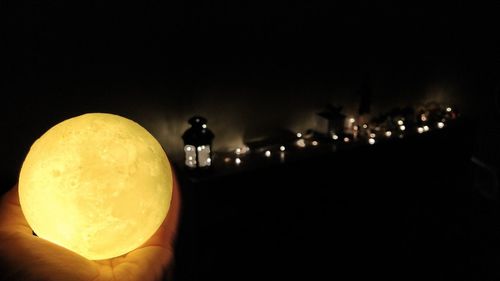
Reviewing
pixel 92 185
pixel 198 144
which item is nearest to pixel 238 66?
pixel 198 144

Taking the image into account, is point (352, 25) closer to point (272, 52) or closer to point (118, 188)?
point (272, 52)

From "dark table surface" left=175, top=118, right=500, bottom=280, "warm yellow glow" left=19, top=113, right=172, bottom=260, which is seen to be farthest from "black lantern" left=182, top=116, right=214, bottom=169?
"warm yellow glow" left=19, top=113, right=172, bottom=260

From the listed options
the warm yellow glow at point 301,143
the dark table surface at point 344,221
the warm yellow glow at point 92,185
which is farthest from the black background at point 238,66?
the warm yellow glow at point 92,185

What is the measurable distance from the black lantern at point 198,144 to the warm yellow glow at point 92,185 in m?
1.01

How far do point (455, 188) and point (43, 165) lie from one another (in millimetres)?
3087

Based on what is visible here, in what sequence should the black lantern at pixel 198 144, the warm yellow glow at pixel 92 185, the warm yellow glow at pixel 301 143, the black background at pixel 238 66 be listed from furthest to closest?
the warm yellow glow at pixel 301 143, the black lantern at pixel 198 144, the black background at pixel 238 66, the warm yellow glow at pixel 92 185

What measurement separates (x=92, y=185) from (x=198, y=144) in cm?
117

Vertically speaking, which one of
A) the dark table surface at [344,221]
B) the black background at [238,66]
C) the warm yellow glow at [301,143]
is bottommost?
the dark table surface at [344,221]

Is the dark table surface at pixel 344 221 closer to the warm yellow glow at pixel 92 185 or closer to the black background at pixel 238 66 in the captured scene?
the black background at pixel 238 66

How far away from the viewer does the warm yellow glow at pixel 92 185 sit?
106cm

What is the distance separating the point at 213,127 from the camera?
8.25 ft

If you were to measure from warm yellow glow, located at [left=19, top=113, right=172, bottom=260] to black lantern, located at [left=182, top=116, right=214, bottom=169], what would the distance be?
1012mm

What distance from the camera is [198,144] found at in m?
2.22

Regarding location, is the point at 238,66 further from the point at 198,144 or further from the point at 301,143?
the point at 301,143
